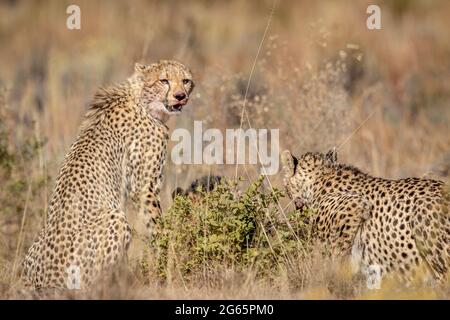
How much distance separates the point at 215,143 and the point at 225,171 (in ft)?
1.23

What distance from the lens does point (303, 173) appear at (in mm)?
7395

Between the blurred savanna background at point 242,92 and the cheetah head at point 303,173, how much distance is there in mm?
165

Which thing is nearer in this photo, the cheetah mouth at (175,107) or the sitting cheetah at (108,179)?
the sitting cheetah at (108,179)

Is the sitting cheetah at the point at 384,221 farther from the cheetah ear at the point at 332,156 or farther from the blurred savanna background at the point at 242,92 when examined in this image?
the blurred savanna background at the point at 242,92

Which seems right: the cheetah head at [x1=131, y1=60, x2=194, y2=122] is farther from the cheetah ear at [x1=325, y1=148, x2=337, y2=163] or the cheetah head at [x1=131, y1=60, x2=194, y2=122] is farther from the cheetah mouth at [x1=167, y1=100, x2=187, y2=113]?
the cheetah ear at [x1=325, y1=148, x2=337, y2=163]

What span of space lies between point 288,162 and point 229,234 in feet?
2.57

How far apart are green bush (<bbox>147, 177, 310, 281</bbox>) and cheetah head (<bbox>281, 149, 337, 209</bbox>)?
25 cm

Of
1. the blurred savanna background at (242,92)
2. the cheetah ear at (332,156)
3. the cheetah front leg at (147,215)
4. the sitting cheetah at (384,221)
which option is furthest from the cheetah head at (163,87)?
the sitting cheetah at (384,221)

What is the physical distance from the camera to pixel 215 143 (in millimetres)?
9297

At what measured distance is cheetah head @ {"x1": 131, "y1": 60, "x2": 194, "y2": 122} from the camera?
7.62 m

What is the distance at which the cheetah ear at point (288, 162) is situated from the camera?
289 inches

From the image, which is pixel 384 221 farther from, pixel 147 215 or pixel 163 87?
pixel 163 87

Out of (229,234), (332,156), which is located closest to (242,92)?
(332,156)
